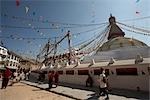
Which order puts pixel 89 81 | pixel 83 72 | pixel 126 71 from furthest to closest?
pixel 83 72
pixel 89 81
pixel 126 71

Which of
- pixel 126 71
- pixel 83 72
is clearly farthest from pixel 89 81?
pixel 126 71

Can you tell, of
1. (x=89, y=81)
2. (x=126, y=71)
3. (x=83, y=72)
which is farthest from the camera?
(x=83, y=72)

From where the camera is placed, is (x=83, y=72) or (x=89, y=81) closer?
(x=89, y=81)

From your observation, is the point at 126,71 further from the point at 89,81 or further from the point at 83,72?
the point at 83,72

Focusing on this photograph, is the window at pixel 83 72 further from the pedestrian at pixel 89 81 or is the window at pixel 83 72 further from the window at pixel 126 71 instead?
the window at pixel 126 71

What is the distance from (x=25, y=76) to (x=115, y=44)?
60.5 feet

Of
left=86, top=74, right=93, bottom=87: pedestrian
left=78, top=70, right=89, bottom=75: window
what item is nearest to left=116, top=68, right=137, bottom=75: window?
left=86, top=74, right=93, bottom=87: pedestrian

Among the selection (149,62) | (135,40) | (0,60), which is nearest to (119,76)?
(149,62)

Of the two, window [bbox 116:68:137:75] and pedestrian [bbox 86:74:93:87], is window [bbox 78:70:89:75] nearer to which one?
pedestrian [bbox 86:74:93:87]

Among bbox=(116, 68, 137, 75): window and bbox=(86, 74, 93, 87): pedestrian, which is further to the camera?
bbox=(86, 74, 93, 87): pedestrian

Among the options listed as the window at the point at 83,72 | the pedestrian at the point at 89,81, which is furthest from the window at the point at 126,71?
the window at the point at 83,72

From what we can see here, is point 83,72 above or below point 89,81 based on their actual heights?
above

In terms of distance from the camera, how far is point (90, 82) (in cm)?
1723

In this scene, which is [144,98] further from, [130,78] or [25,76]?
[25,76]
